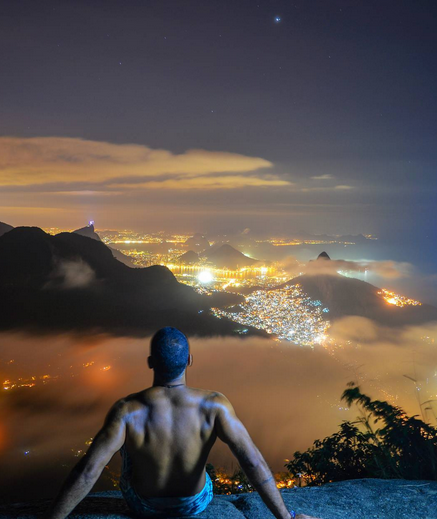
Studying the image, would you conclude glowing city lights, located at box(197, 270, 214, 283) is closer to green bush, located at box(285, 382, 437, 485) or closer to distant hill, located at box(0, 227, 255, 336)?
distant hill, located at box(0, 227, 255, 336)

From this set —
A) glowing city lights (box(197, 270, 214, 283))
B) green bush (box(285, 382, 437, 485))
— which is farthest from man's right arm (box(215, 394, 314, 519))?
glowing city lights (box(197, 270, 214, 283))

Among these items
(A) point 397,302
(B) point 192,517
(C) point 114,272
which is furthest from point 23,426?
(A) point 397,302

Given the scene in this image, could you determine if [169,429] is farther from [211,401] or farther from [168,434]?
[211,401]

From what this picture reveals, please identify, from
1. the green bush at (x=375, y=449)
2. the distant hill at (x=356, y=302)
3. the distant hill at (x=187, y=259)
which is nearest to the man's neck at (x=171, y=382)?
the green bush at (x=375, y=449)

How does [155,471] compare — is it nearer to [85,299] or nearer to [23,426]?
[23,426]

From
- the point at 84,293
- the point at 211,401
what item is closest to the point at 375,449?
the point at 211,401
